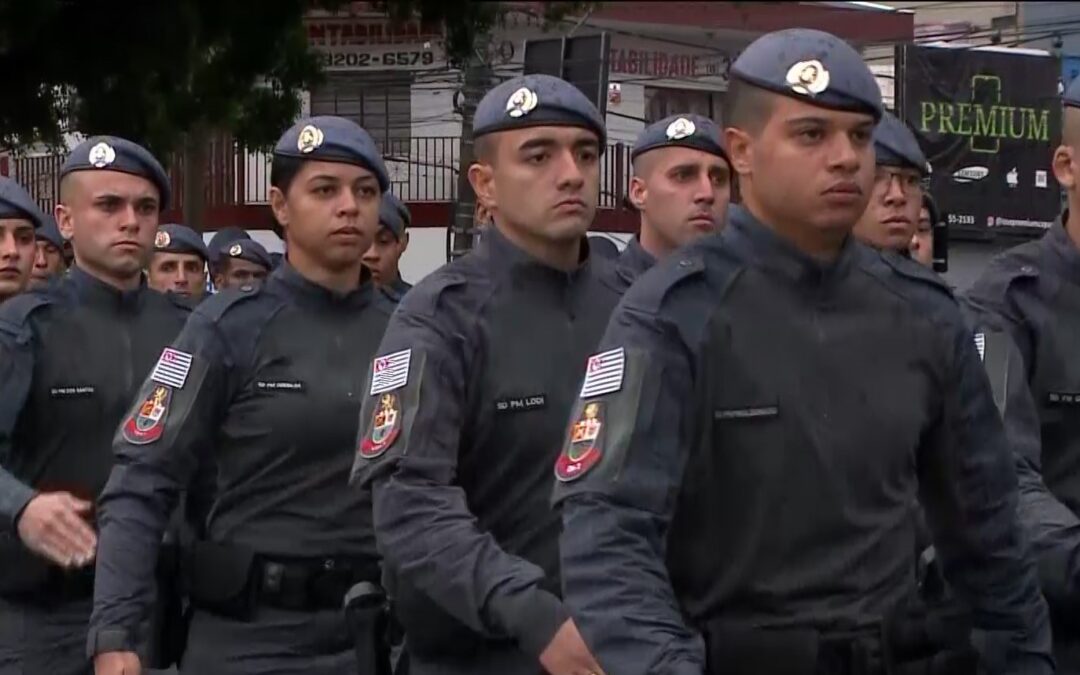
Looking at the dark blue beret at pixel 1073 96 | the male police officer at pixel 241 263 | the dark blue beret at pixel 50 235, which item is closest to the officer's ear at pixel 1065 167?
the dark blue beret at pixel 1073 96

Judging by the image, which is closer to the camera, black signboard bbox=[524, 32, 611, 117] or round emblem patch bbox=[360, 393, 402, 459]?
round emblem patch bbox=[360, 393, 402, 459]

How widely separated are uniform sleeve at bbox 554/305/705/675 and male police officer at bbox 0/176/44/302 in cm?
563

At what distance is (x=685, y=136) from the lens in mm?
7676

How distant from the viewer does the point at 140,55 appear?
63.9 feet

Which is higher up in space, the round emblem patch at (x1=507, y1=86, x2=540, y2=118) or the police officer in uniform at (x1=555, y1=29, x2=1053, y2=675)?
the round emblem patch at (x1=507, y1=86, x2=540, y2=118)

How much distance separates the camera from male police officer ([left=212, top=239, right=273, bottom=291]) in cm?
1238

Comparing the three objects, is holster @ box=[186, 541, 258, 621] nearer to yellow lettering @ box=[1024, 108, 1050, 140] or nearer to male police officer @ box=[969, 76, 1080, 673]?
male police officer @ box=[969, 76, 1080, 673]

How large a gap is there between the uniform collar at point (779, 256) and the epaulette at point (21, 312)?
3.94 m

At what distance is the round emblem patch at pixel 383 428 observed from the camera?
5.23m

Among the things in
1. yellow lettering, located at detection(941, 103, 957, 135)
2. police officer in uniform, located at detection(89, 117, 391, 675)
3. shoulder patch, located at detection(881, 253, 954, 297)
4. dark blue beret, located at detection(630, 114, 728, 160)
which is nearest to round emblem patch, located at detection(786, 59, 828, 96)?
shoulder patch, located at detection(881, 253, 954, 297)

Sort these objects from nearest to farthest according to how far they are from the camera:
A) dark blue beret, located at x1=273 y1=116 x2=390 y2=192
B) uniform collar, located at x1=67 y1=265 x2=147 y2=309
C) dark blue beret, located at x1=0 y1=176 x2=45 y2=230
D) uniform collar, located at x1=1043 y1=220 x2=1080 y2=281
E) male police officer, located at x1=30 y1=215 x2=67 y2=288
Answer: uniform collar, located at x1=1043 y1=220 x2=1080 y2=281 → dark blue beret, located at x1=273 y1=116 x2=390 y2=192 → uniform collar, located at x1=67 y1=265 x2=147 y2=309 → dark blue beret, located at x1=0 y1=176 x2=45 y2=230 → male police officer, located at x1=30 y1=215 x2=67 y2=288

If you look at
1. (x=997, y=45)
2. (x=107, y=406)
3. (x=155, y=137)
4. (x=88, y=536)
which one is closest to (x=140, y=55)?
(x=155, y=137)

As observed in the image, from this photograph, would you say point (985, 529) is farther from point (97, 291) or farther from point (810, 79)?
point (97, 291)

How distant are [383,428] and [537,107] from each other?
914 mm
